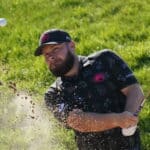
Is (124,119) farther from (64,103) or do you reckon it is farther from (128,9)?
(128,9)

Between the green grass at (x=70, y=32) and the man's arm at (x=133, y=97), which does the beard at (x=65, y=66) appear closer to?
the man's arm at (x=133, y=97)

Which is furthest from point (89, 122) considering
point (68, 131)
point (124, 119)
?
Result: point (68, 131)

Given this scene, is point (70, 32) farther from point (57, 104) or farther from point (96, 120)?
point (96, 120)

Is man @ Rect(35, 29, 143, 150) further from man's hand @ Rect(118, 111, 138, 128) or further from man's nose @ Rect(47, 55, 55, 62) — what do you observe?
man's hand @ Rect(118, 111, 138, 128)

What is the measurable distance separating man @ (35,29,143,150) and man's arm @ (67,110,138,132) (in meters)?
0.06

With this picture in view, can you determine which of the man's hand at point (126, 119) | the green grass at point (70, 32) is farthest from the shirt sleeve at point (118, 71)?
the green grass at point (70, 32)

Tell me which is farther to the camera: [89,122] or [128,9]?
[128,9]

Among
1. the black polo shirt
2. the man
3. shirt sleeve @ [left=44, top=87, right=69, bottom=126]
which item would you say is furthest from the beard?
shirt sleeve @ [left=44, top=87, right=69, bottom=126]

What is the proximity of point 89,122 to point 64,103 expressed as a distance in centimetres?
36

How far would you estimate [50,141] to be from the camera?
23.5ft

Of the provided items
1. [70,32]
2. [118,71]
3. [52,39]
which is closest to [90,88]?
[118,71]

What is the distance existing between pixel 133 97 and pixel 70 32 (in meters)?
4.83

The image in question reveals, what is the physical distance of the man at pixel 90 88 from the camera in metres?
5.29

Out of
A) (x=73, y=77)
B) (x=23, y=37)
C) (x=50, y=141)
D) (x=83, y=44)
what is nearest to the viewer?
(x=73, y=77)
